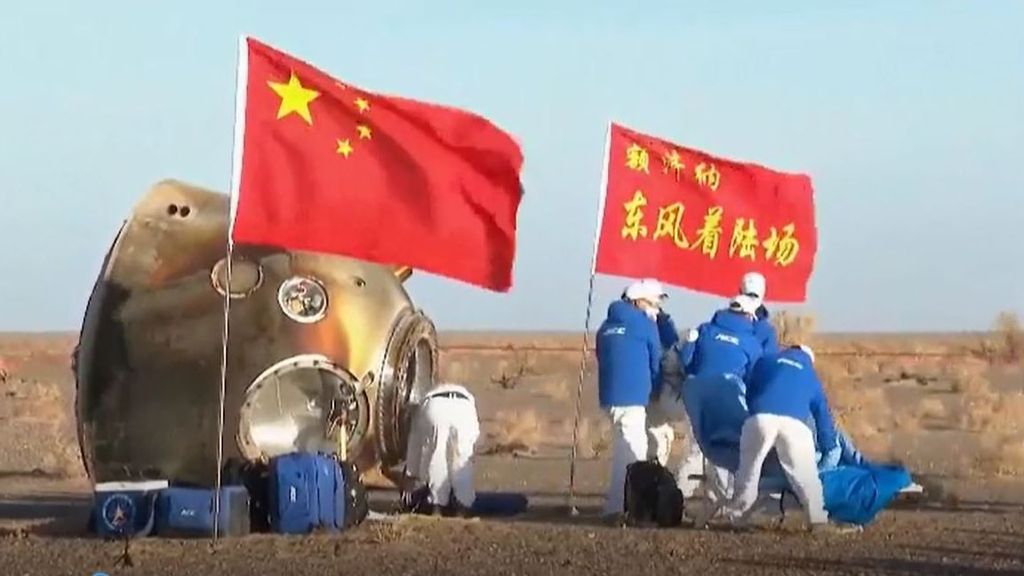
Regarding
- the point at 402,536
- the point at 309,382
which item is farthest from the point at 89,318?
the point at 402,536

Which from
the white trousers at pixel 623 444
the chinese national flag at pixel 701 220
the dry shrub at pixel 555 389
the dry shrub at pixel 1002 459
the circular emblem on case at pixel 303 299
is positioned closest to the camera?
the circular emblem on case at pixel 303 299

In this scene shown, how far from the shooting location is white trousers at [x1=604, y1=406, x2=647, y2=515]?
15.3m

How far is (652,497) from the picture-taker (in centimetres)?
1445

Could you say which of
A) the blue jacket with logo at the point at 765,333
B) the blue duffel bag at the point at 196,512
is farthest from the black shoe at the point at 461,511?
the blue jacket with logo at the point at 765,333

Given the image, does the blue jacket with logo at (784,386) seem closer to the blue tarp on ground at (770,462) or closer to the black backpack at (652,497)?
the blue tarp on ground at (770,462)

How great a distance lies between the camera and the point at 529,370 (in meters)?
49.4

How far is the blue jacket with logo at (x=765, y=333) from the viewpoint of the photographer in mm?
15695

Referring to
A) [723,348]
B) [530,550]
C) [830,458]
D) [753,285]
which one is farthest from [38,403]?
[530,550]

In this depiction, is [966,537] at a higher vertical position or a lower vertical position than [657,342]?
lower

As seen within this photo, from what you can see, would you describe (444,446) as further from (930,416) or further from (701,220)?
(930,416)

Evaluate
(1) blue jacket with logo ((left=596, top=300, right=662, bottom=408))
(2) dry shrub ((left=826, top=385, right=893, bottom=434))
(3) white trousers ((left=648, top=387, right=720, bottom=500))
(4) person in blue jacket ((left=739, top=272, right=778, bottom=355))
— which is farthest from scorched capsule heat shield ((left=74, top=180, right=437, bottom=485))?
(2) dry shrub ((left=826, top=385, right=893, bottom=434))

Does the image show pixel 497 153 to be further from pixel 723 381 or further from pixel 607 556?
pixel 607 556

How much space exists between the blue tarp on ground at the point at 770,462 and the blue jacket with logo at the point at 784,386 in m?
0.42

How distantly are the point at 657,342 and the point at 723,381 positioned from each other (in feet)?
3.49
